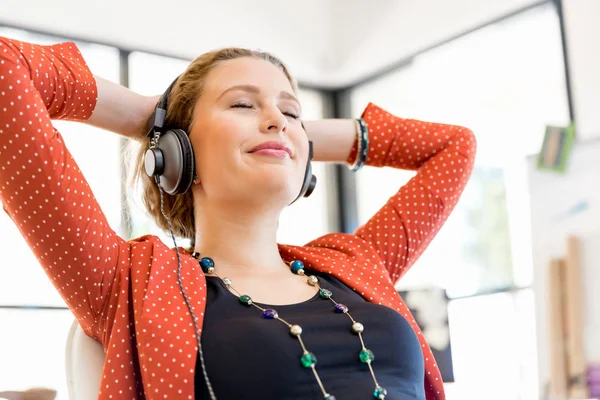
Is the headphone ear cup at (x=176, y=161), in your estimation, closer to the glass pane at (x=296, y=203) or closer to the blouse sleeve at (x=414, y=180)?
the blouse sleeve at (x=414, y=180)

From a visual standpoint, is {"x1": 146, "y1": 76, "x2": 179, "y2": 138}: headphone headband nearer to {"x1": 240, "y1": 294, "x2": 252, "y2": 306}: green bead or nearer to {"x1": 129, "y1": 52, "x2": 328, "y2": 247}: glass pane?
{"x1": 240, "y1": 294, "x2": 252, "y2": 306}: green bead

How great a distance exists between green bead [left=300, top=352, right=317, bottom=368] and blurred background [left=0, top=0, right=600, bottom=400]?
3.52 ft

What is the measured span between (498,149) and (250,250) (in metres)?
1.47

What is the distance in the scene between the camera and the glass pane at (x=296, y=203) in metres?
2.43

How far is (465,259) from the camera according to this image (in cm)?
256

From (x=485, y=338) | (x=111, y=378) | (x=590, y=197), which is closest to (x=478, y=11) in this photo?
(x=590, y=197)

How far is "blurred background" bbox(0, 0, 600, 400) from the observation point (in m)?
2.19

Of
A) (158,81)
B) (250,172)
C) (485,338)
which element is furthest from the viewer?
(158,81)

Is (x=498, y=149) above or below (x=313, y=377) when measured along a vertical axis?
above

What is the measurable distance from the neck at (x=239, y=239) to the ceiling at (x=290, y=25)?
54.5 inches

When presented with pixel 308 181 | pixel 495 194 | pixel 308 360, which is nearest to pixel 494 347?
pixel 495 194

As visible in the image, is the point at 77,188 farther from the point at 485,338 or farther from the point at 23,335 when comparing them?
the point at 485,338

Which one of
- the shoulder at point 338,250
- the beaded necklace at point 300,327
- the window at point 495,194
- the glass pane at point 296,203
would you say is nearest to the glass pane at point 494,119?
the window at point 495,194

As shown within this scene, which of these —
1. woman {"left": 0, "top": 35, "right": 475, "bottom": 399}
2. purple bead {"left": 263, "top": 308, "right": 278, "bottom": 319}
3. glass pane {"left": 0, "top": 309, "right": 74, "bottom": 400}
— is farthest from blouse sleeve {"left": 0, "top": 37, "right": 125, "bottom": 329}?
glass pane {"left": 0, "top": 309, "right": 74, "bottom": 400}
